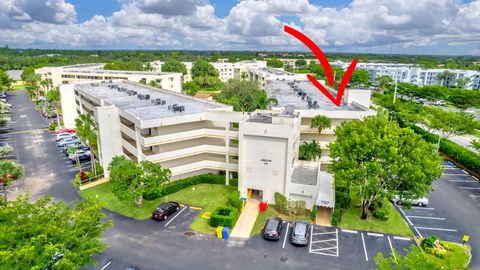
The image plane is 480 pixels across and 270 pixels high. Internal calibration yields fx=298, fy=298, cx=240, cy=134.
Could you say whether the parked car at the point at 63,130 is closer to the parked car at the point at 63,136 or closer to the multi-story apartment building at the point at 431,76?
the parked car at the point at 63,136

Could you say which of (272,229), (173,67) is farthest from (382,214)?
(173,67)

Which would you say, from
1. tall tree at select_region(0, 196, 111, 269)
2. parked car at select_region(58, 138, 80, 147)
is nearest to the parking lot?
A: tall tree at select_region(0, 196, 111, 269)

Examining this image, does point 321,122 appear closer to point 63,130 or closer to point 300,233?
point 300,233

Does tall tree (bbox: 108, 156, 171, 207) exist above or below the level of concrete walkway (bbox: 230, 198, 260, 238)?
above

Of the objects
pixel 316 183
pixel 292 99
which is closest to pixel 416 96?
pixel 292 99

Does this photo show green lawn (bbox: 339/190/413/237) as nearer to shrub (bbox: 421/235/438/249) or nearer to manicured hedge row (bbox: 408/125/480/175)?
shrub (bbox: 421/235/438/249)

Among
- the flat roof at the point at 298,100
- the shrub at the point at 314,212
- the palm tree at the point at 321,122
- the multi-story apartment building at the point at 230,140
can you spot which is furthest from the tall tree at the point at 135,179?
the palm tree at the point at 321,122

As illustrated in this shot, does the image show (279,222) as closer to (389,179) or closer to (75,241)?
(389,179)
